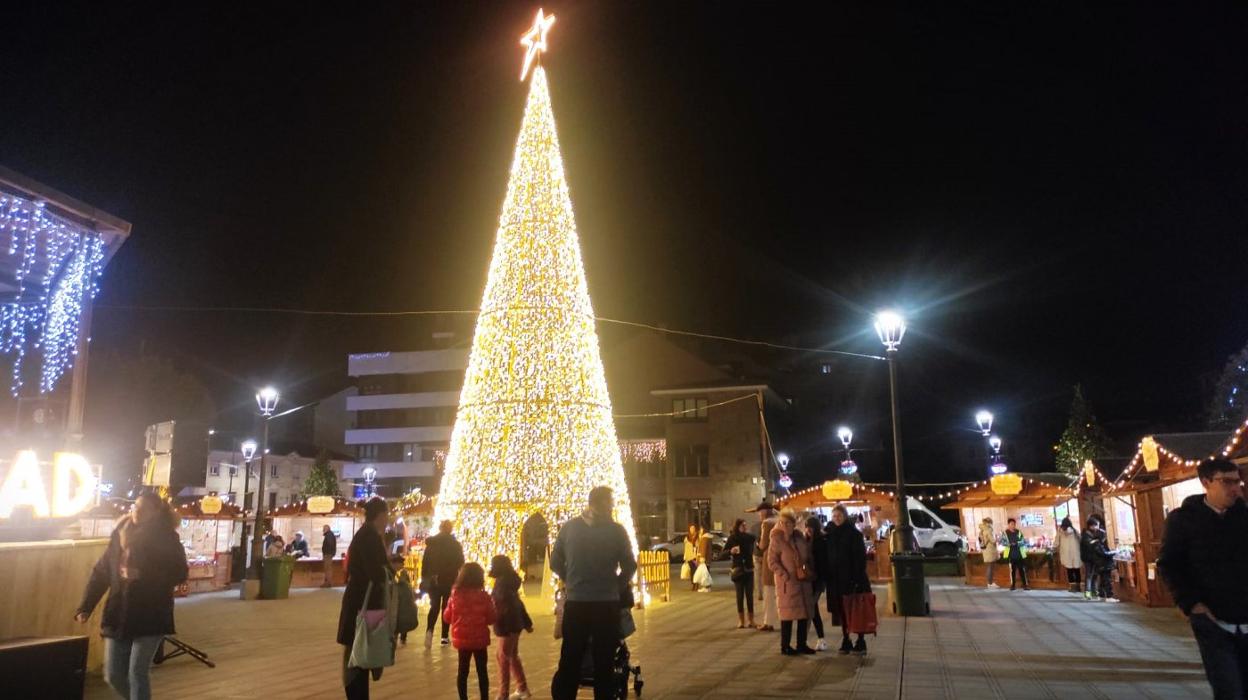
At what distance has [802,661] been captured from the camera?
9555 mm

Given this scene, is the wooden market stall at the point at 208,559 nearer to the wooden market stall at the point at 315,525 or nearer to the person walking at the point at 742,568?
the wooden market stall at the point at 315,525

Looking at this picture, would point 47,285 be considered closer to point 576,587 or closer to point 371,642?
point 371,642

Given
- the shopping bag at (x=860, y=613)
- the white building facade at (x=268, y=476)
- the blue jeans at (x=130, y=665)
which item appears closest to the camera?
the blue jeans at (x=130, y=665)

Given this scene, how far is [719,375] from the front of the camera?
50656mm

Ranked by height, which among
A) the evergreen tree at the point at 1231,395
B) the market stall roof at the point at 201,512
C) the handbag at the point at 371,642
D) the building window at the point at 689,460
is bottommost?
the handbag at the point at 371,642

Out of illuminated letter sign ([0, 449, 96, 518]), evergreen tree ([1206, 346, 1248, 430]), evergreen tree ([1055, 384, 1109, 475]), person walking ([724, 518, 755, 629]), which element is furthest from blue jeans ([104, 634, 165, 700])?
evergreen tree ([1206, 346, 1248, 430])

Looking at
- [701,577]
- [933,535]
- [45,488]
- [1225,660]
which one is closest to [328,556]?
[701,577]

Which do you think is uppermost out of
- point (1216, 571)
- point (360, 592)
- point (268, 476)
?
point (268, 476)

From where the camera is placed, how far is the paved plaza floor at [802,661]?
7.88 m

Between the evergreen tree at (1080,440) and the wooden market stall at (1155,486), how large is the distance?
23193 millimetres

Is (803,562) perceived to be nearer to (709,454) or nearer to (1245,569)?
(1245,569)

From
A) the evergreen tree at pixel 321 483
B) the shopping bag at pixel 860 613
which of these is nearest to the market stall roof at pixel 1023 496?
the shopping bag at pixel 860 613

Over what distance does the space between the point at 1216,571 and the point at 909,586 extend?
10061 mm

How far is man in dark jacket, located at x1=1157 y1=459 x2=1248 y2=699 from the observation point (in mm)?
4590
